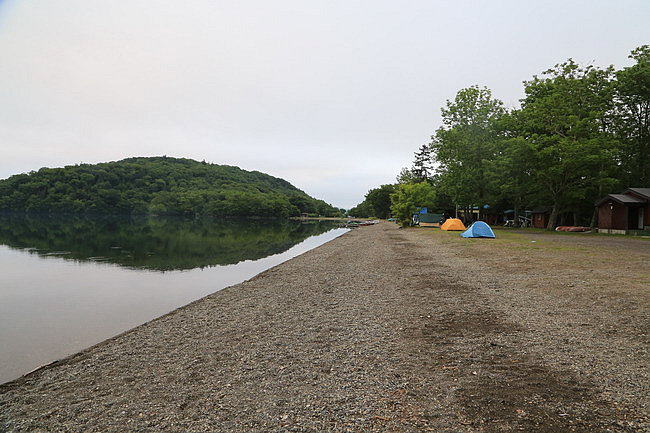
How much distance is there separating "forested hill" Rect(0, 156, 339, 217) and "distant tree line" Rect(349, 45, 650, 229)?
378 ft

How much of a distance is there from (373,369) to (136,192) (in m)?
154

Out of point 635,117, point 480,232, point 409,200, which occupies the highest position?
point 635,117

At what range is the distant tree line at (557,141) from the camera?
3550 centimetres

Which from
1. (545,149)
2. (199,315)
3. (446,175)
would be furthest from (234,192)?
(199,315)

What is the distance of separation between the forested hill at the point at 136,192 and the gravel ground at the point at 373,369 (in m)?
140

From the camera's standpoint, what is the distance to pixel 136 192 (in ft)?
465

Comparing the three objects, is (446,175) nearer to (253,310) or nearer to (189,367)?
(253,310)

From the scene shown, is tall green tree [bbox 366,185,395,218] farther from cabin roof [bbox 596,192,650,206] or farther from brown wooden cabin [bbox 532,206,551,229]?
cabin roof [bbox 596,192,650,206]

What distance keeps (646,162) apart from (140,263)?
46.9 m

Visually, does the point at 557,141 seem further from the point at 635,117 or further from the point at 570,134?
the point at 635,117

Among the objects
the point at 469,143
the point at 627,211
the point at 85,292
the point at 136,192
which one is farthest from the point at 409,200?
the point at 136,192

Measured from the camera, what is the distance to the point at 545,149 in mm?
34938

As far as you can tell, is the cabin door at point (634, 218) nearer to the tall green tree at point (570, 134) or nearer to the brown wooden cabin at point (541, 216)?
the tall green tree at point (570, 134)

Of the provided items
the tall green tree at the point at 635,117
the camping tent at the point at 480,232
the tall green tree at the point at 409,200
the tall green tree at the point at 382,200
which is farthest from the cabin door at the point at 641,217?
the tall green tree at the point at 382,200
